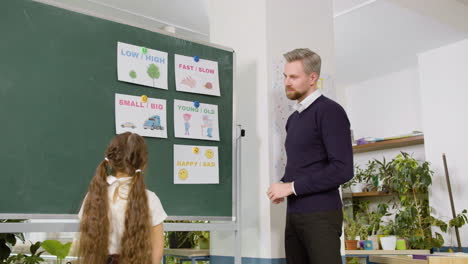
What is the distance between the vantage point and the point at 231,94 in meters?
2.68

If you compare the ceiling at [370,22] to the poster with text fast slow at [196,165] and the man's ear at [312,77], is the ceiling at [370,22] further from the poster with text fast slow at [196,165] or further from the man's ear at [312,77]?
the man's ear at [312,77]

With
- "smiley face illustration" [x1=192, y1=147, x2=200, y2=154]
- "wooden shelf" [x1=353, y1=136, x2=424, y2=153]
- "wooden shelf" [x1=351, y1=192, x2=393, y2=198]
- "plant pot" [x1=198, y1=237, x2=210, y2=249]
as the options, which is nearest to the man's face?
"smiley face illustration" [x1=192, y1=147, x2=200, y2=154]

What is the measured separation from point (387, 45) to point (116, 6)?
2.80 m

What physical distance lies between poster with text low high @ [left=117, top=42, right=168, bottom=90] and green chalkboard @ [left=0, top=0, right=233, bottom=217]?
3 cm

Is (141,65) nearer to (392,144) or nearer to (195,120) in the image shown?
(195,120)

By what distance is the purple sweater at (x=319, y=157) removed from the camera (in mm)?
2158

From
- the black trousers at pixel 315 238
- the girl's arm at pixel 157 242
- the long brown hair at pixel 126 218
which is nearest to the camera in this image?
the long brown hair at pixel 126 218

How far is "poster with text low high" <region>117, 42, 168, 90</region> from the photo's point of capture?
2287 mm

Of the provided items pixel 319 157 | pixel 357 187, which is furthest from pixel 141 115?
pixel 357 187

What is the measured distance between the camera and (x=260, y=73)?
2.87m

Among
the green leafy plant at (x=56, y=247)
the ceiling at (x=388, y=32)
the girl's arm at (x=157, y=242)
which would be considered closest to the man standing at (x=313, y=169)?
the girl's arm at (x=157, y=242)

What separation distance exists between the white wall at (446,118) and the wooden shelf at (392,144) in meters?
0.24

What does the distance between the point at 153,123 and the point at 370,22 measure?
10.0 ft

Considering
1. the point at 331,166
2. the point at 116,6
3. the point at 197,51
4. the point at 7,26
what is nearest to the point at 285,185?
the point at 331,166
